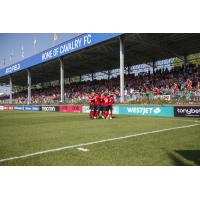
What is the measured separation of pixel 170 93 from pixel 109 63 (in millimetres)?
22248

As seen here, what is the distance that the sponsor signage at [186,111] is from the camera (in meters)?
17.6

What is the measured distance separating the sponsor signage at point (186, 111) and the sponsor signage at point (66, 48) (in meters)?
8.83

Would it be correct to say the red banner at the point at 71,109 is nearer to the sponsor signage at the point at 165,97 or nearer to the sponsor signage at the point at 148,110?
the sponsor signage at the point at 148,110

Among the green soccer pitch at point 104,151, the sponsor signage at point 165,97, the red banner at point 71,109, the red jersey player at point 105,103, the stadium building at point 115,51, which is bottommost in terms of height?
the green soccer pitch at point 104,151

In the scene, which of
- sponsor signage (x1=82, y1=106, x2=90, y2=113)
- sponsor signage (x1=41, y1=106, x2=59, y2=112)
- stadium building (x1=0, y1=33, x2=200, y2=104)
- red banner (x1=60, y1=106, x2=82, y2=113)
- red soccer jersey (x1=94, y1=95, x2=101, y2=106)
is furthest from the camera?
sponsor signage (x1=41, y1=106, x2=59, y2=112)

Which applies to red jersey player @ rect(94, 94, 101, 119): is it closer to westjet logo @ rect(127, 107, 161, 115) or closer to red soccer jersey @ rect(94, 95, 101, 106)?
red soccer jersey @ rect(94, 95, 101, 106)

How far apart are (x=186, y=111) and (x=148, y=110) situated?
11.4 ft

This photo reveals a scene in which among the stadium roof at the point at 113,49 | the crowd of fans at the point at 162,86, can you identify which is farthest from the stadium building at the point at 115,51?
the crowd of fans at the point at 162,86

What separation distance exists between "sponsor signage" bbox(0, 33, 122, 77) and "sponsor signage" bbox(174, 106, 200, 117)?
883cm

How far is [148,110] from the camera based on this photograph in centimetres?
2108

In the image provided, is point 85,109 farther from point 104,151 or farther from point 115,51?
point 104,151

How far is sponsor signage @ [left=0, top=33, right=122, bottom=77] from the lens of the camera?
25891 mm

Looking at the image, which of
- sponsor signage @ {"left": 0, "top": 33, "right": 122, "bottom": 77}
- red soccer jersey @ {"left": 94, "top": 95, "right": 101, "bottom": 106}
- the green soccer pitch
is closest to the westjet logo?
red soccer jersey @ {"left": 94, "top": 95, "right": 101, "bottom": 106}
